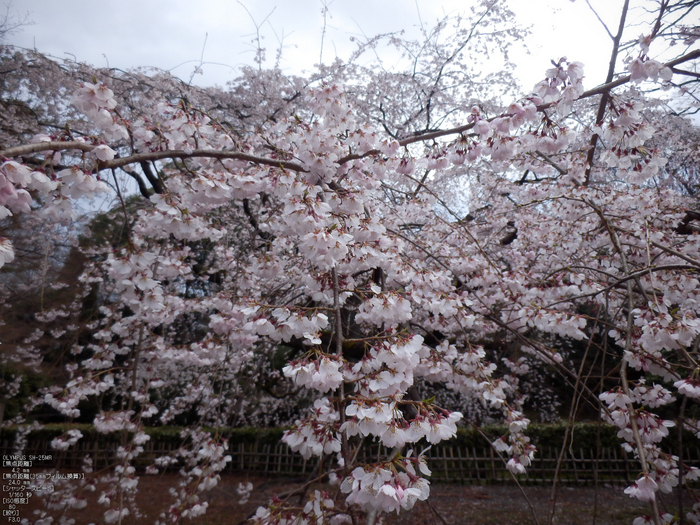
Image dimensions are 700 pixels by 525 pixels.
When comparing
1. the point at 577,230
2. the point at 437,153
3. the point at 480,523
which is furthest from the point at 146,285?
the point at 480,523

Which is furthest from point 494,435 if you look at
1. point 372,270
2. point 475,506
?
point 372,270

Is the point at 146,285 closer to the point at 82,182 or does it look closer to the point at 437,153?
the point at 82,182

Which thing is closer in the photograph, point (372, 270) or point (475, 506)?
point (372, 270)

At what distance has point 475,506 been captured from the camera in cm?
536

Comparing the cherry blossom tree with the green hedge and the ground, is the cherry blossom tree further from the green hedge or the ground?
the green hedge

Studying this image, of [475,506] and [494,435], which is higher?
[494,435]

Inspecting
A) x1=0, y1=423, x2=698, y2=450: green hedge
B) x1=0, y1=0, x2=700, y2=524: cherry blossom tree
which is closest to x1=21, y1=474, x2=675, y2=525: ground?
x1=0, y1=423, x2=698, y2=450: green hedge

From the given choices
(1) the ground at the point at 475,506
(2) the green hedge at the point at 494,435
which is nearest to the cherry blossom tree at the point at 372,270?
(1) the ground at the point at 475,506

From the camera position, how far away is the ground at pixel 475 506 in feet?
15.6

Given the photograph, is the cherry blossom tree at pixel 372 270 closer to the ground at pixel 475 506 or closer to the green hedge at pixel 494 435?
the ground at pixel 475 506

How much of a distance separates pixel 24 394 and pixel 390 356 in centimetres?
1087

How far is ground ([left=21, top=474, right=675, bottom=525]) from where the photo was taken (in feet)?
15.6

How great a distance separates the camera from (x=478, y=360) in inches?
94.9

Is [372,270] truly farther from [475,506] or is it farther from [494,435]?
[494,435]
